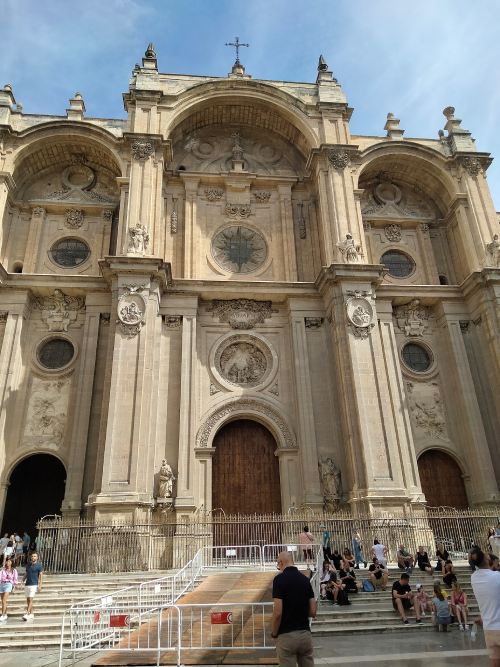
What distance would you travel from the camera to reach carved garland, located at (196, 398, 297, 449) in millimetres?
19125

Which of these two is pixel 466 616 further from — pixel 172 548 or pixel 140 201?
pixel 140 201

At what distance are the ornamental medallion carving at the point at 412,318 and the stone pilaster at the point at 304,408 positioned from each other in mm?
4614

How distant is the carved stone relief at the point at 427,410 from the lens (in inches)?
819

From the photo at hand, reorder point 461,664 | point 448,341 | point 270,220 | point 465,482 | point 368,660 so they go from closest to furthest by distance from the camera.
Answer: point 461,664 < point 368,660 < point 465,482 < point 448,341 < point 270,220

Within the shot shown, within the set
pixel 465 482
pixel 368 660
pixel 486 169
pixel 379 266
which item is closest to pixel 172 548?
pixel 368 660

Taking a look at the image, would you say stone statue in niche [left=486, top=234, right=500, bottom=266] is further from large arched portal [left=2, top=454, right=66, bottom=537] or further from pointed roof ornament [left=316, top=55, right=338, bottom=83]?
large arched portal [left=2, top=454, right=66, bottom=537]

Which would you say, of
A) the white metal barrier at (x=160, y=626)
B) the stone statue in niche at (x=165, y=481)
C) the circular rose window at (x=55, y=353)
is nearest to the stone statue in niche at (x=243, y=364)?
the stone statue in niche at (x=165, y=481)

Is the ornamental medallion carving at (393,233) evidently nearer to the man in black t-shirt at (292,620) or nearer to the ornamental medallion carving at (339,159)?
the ornamental medallion carving at (339,159)

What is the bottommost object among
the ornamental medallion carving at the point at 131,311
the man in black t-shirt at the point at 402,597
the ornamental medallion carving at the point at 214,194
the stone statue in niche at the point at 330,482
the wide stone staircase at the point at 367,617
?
the wide stone staircase at the point at 367,617

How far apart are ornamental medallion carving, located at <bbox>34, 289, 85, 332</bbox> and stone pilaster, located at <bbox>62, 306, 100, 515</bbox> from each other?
2.75 ft

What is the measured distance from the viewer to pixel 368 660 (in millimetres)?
6625

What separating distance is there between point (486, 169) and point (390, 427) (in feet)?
49.2

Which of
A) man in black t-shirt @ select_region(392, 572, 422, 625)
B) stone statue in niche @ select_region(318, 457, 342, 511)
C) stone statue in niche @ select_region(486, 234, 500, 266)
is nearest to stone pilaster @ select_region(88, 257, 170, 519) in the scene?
stone statue in niche @ select_region(318, 457, 342, 511)

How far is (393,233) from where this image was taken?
24.8 m
